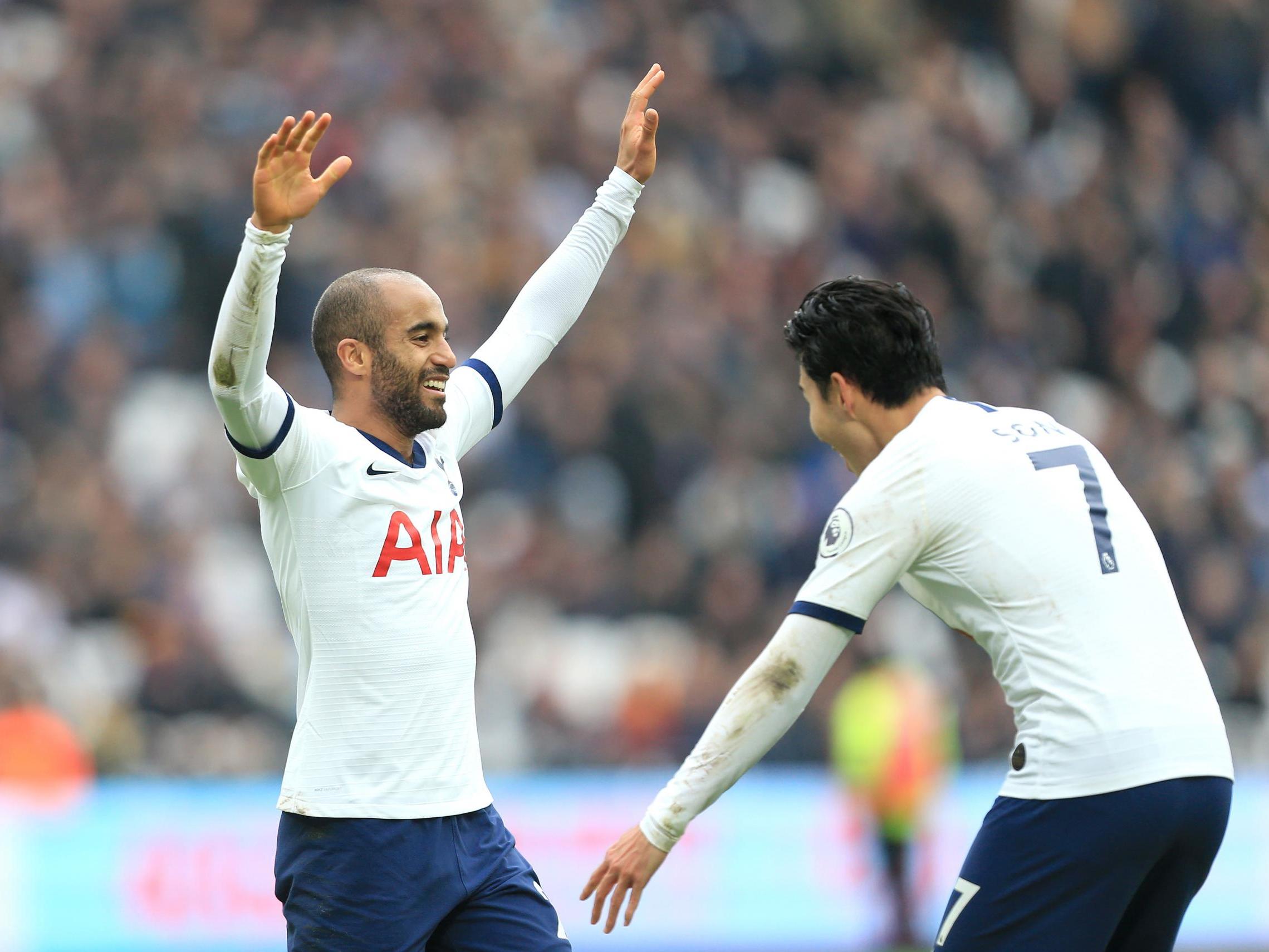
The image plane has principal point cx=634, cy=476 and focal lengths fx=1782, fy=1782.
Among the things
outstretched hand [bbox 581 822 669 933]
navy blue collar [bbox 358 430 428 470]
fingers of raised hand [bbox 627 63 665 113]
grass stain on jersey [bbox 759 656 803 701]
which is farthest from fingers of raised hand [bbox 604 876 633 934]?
fingers of raised hand [bbox 627 63 665 113]

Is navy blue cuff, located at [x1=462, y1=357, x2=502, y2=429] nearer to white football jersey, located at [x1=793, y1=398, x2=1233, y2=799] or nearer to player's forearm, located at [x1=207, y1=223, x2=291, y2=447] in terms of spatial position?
player's forearm, located at [x1=207, y1=223, x2=291, y2=447]

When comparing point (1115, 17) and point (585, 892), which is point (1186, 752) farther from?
point (1115, 17)

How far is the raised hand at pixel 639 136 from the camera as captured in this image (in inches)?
214

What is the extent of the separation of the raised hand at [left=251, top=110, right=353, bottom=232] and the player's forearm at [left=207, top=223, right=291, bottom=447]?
0.04 meters

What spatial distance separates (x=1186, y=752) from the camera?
413cm

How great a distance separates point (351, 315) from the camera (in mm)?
4727

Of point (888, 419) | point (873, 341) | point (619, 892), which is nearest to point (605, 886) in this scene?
point (619, 892)

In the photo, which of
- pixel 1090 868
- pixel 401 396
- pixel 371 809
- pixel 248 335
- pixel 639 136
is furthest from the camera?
pixel 639 136

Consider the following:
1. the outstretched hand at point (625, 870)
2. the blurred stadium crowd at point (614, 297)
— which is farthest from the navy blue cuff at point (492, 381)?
the blurred stadium crowd at point (614, 297)

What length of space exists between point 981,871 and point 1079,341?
12021 mm

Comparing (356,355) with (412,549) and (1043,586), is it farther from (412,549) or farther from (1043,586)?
(1043,586)

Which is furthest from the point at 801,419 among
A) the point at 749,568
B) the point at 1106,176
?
the point at 1106,176

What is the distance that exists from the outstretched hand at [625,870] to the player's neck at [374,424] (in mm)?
1174

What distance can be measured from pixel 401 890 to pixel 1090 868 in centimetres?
166
